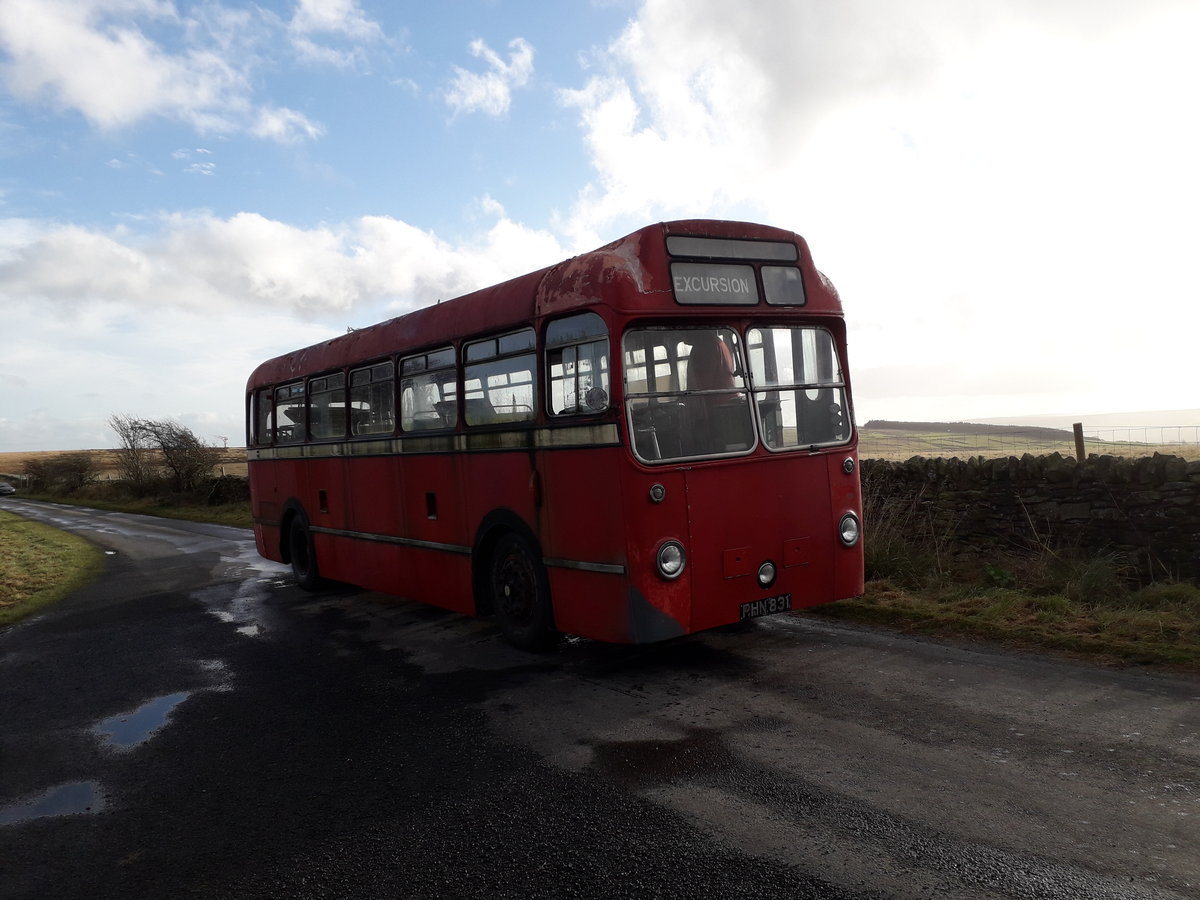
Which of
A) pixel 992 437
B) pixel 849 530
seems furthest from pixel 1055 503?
pixel 992 437

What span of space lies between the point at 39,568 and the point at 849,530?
15883mm

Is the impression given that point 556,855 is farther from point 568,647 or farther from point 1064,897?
point 568,647

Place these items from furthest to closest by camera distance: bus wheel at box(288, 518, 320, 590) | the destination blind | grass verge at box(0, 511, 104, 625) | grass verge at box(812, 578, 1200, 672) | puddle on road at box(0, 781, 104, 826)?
grass verge at box(0, 511, 104, 625) → bus wheel at box(288, 518, 320, 590) → grass verge at box(812, 578, 1200, 672) → the destination blind → puddle on road at box(0, 781, 104, 826)

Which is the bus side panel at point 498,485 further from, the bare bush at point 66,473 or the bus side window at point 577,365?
the bare bush at point 66,473

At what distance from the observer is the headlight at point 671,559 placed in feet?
19.6

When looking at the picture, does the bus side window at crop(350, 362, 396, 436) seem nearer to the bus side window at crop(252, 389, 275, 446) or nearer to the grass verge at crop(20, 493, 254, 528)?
the bus side window at crop(252, 389, 275, 446)

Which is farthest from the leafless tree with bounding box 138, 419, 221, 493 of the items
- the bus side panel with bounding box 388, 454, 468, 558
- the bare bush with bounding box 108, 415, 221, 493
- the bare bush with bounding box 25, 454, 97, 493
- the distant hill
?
the distant hill

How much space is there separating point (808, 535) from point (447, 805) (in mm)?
3503

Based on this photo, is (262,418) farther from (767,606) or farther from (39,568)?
(767,606)

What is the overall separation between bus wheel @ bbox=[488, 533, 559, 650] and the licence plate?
1565 mm

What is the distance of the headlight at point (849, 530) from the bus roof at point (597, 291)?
1644 millimetres

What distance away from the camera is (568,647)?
759 cm

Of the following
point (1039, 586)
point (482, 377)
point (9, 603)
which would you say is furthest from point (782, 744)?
point (9, 603)

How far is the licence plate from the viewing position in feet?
20.9
